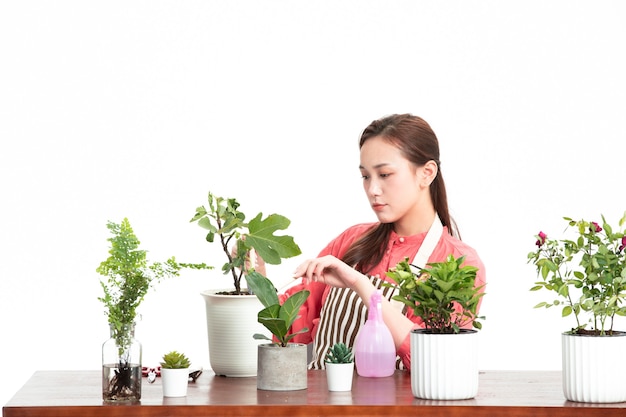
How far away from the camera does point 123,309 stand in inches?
89.8

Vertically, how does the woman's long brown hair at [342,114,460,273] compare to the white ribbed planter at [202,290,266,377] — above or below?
above

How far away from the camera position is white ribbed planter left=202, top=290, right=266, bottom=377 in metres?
2.60

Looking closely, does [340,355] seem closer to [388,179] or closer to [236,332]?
[236,332]

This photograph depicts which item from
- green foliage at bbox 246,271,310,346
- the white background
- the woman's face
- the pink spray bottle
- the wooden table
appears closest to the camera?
the wooden table

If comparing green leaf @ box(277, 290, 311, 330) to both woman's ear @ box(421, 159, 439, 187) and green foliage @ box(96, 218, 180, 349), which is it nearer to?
green foliage @ box(96, 218, 180, 349)

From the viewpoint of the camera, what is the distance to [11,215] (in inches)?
186

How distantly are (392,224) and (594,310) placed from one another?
1.30 meters

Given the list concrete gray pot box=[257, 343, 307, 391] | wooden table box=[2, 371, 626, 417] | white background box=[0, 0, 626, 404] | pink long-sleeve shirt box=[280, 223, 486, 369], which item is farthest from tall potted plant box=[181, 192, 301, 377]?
white background box=[0, 0, 626, 404]

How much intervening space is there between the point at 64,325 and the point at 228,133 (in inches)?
49.5

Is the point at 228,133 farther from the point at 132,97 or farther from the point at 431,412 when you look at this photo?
the point at 431,412

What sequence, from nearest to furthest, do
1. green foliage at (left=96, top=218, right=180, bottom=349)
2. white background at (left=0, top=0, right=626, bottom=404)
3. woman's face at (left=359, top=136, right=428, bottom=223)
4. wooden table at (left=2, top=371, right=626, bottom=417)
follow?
1. wooden table at (left=2, top=371, right=626, bottom=417)
2. green foliage at (left=96, top=218, right=180, bottom=349)
3. woman's face at (left=359, top=136, right=428, bottom=223)
4. white background at (left=0, top=0, right=626, bottom=404)

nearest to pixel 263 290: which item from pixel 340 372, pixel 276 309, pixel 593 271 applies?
pixel 276 309

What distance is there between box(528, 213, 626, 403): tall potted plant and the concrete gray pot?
0.62m

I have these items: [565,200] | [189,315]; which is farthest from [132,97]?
[565,200]
